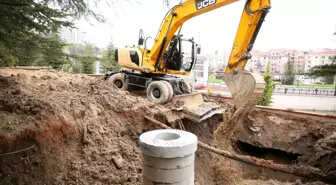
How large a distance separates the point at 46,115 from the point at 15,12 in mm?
1951

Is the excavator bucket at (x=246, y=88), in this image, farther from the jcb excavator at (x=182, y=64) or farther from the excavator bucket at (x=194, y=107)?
the excavator bucket at (x=194, y=107)

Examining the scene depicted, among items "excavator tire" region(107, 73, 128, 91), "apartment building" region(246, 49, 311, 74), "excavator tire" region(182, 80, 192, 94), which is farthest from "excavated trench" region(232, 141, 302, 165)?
"apartment building" region(246, 49, 311, 74)

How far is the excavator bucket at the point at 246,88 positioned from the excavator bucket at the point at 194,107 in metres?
1.16

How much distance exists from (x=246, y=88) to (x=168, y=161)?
3.64 metres

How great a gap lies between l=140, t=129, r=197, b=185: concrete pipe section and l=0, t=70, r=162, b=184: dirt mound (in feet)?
6.28

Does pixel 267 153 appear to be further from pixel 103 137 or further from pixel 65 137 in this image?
pixel 65 137

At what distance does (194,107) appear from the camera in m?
7.21

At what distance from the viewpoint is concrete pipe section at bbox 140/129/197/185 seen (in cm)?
239

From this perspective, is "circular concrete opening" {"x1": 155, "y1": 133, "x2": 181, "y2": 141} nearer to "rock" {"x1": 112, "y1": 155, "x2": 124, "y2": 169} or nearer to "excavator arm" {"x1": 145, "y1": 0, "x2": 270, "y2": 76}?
"rock" {"x1": 112, "y1": 155, "x2": 124, "y2": 169}

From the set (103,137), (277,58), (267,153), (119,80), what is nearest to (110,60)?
(119,80)

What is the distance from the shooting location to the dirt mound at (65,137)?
3.80 m

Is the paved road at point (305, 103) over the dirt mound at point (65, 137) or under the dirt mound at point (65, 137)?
under

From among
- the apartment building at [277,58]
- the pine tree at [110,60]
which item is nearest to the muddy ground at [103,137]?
the pine tree at [110,60]

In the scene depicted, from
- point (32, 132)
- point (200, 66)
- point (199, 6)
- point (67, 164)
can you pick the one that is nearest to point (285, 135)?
point (199, 6)
